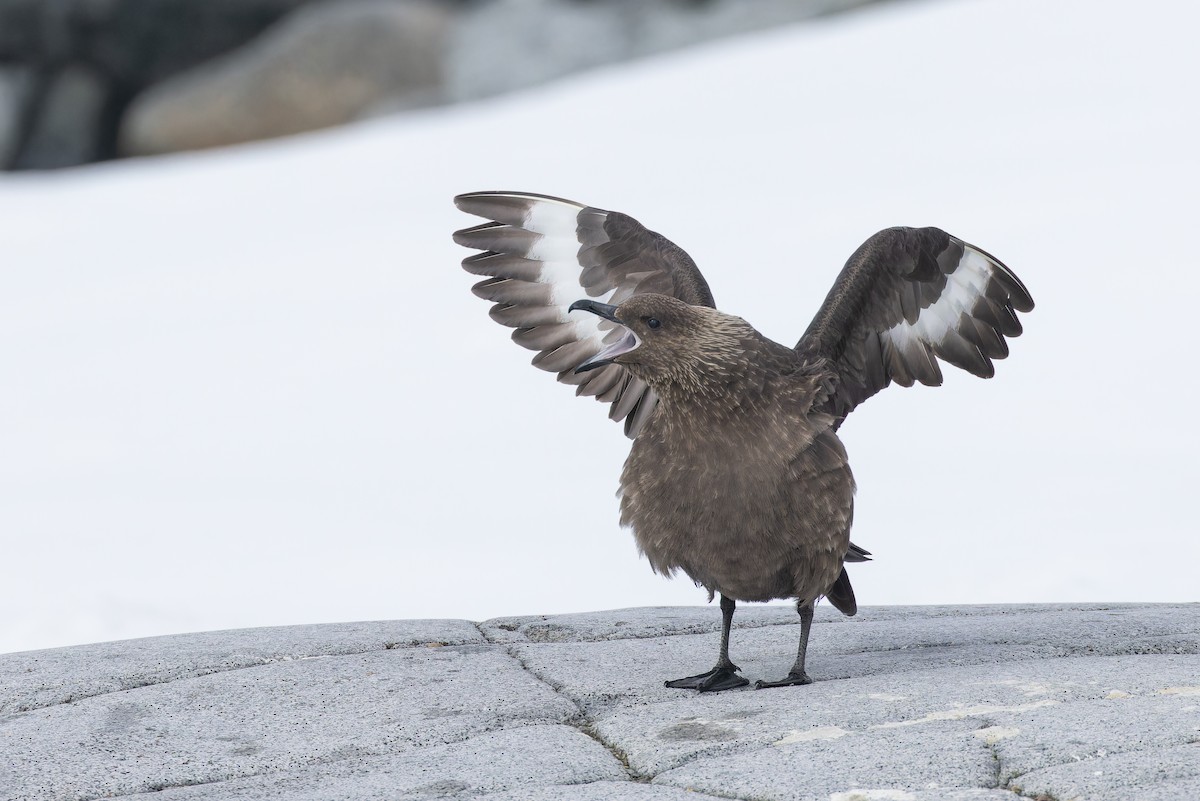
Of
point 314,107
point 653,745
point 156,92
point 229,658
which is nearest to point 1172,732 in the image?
point 653,745

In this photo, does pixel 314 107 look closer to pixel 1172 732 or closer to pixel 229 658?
pixel 229 658

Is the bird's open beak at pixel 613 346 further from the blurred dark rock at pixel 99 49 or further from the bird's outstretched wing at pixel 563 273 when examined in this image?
the blurred dark rock at pixel 99 49

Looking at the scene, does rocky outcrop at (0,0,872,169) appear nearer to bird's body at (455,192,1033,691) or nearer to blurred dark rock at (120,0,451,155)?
blurred dark rock at (120,0,451,155)

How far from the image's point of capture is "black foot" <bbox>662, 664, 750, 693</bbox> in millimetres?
3367

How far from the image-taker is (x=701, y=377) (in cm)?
335

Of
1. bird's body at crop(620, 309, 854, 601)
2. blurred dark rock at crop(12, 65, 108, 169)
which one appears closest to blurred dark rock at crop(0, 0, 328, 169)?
blurred dark rock at crop(12, 65, 108, 169)

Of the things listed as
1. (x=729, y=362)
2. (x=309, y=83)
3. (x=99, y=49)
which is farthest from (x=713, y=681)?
(x=99, y=49)

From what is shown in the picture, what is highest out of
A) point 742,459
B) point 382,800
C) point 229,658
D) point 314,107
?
point 314,107

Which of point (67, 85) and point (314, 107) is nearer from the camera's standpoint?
point (314, 107)

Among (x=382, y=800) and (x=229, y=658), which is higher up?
(x=229, y=658)

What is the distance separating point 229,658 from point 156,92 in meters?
15.4

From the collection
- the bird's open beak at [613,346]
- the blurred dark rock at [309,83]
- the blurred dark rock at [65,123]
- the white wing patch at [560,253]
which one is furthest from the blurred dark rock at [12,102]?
the bird's open beak at [613,346]

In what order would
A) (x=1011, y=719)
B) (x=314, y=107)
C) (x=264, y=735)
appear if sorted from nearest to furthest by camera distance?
(x=1011, y=719)
(x=264, y=735)
(x=314, y=107)

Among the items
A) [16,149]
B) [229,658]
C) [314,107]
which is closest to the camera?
[229,658]
